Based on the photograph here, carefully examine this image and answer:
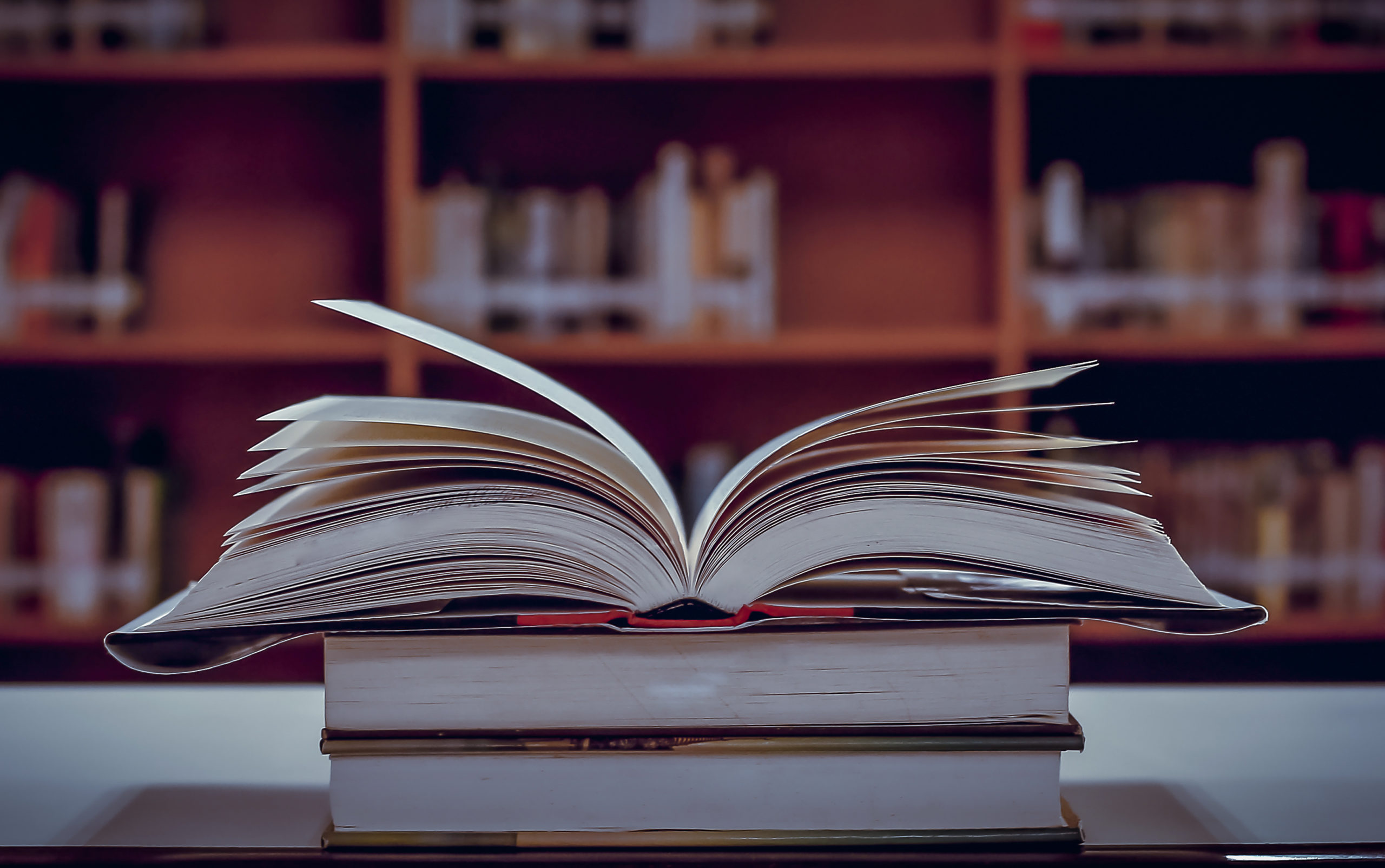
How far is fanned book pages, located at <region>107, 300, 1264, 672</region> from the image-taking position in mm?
270

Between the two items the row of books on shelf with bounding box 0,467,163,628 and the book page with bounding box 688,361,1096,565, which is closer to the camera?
the book page with bounding box 688,361,1096,565

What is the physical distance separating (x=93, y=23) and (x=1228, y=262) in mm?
1918

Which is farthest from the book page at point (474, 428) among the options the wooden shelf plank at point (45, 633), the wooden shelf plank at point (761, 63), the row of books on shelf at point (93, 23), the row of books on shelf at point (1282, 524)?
the row of books on shelf at point (93, 23)

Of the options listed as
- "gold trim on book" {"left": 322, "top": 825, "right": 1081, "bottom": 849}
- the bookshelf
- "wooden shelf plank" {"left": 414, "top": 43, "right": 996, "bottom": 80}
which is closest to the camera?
"gold trim on book" {"left": 322, "top": 825, "right": 1081, "bottom": 849}


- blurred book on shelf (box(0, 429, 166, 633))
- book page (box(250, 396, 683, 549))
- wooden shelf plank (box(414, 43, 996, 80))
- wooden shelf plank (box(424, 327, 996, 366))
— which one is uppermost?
wooden shelf plank (box(414, 43, 996, 80))

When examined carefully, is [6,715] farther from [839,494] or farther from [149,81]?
[149,81]

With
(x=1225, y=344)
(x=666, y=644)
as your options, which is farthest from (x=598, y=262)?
(x=666, y=644)

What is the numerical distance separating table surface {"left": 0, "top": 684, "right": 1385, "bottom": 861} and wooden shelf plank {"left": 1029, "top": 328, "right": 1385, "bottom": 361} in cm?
103

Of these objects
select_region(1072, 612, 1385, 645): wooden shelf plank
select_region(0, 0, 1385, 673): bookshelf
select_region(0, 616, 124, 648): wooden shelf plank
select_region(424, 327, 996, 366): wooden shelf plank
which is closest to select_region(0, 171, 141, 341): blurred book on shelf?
select_region(0, 0, 1385, 673): bookshelf

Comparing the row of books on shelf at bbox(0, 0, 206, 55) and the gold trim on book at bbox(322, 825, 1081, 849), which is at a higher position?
the row of books on shelf at bbox(0, 0, 206, 55)

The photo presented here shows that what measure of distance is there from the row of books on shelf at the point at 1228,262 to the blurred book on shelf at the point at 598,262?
1.58 feet

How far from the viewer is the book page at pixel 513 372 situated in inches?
11.3

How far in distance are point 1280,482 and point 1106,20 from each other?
803mm

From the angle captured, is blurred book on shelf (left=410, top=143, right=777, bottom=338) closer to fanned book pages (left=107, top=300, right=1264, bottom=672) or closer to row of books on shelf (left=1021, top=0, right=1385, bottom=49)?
row of books on shelf (left=1021, top=0, right=1385, bottom=49)
